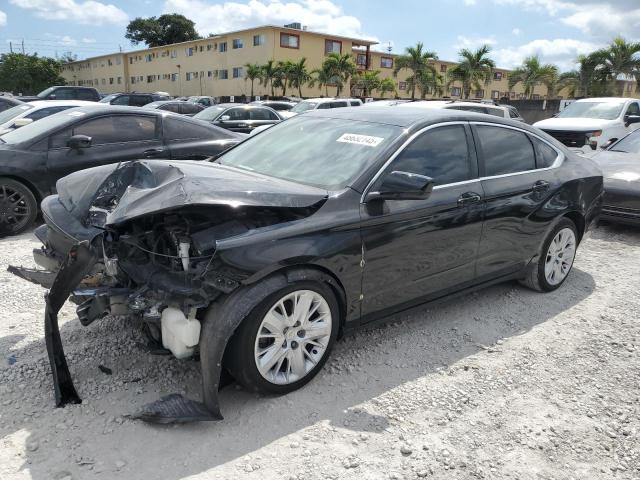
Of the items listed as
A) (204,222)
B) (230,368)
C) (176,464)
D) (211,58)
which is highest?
(211,58)

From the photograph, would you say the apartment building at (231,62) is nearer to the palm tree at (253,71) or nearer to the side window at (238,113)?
the palm tree at (253,71)

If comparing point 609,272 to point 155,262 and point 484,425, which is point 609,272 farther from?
point 155,262

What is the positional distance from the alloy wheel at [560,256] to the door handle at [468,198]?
49.7 inches

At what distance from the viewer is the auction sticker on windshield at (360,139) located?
11.4 feet

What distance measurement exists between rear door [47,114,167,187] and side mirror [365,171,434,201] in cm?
443

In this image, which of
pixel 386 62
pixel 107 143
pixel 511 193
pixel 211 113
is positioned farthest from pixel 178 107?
pixel 386 62

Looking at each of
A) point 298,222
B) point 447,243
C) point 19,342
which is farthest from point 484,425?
point 19,342

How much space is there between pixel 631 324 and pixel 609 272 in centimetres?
140

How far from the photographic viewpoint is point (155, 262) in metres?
2.98

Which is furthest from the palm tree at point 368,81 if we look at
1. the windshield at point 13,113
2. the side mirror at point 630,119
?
the windshield at point 13,113

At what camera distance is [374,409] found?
297 centimetres

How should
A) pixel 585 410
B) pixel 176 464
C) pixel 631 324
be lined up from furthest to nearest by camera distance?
pixel 631 324 < pixel 585 410 < pixel 176 464

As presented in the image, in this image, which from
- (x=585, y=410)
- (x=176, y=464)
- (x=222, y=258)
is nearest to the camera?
(x=176, y=464)

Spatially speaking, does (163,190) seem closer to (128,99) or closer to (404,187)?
(404,187)
